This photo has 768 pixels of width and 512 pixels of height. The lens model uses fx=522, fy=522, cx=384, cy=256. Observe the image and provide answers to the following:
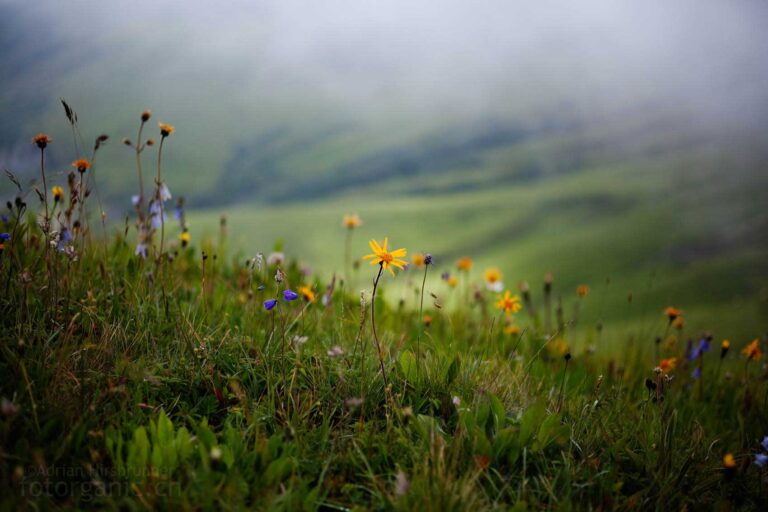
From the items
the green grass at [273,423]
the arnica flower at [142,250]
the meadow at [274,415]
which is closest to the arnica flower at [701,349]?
the meadow at [274,415]

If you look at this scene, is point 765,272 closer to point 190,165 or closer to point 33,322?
point 33,322

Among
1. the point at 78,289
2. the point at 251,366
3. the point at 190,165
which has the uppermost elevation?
the point at 190,165

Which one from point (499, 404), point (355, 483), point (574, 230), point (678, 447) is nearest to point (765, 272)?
point (574, 230)

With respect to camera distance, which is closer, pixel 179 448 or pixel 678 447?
pixel 179 448

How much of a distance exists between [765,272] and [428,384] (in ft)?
30.0

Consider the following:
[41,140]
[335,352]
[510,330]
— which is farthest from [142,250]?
[510,330]

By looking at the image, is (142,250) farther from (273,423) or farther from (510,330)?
(510,330)

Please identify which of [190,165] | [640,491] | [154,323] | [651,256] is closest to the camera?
[640,491]

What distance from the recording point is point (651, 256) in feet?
35.7

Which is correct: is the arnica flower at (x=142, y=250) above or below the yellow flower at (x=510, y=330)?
above

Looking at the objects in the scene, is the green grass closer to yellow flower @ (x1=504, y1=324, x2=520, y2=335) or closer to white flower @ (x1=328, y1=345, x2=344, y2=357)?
white flower @ (x1=328, y1=345, x2=344, y2=357)

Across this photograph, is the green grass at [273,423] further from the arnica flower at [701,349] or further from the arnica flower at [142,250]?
the arnica flower at [701,349]

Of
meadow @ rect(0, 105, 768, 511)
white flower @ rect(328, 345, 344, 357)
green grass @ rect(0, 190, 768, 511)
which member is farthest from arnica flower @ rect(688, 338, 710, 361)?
white flower @ rect(328, 345, 344, 357)

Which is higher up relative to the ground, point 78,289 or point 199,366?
point 78,289
